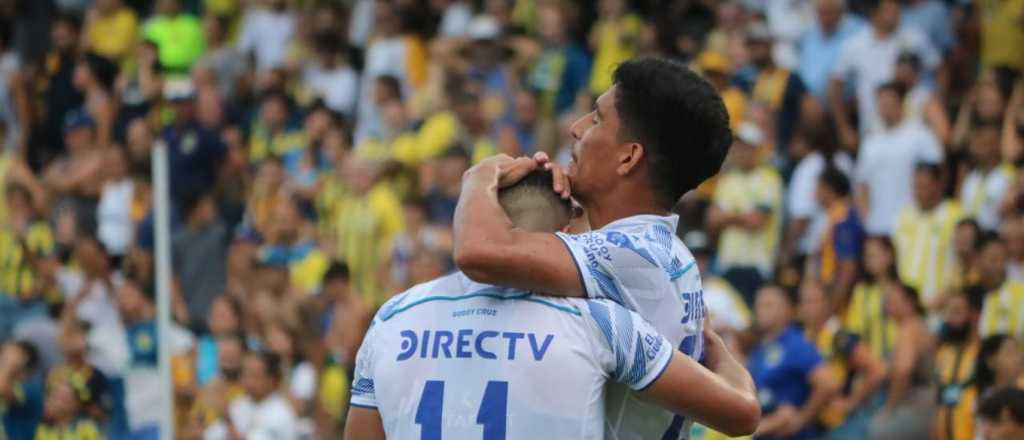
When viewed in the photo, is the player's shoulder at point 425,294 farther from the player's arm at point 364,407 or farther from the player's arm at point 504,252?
the player's arm at point 504,252

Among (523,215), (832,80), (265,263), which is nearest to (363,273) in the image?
(265,263)

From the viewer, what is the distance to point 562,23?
15.1 m

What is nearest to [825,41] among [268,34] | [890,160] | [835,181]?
[890,160]

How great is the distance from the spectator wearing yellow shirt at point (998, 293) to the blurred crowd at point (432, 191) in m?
0.02

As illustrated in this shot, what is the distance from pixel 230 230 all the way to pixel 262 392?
150 inches

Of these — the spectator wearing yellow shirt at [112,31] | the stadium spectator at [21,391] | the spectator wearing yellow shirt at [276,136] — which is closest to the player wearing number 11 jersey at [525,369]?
the stadium spectator at [21,391]

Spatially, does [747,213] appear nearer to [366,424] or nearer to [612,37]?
[612,37]

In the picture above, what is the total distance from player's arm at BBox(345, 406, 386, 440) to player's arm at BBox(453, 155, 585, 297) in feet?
1.61

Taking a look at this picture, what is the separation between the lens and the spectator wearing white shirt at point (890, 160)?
40.5ft

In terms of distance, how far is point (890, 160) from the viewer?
12391mm

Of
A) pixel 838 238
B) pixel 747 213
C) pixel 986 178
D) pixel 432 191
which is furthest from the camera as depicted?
pixel 432 191

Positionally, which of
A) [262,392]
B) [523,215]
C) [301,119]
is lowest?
[262,392]

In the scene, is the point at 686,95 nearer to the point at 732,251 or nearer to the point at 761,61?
the point at 732,251

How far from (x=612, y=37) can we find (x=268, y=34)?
13.3 feet
